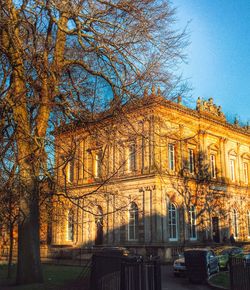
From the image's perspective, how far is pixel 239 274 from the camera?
42.8 feet

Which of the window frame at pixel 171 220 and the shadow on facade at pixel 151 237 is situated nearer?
the shadow on facade at pixel 151 237

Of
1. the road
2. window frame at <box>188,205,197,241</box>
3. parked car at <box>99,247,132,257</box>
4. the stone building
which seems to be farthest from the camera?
window frame at <box>188,205,197,241</box>

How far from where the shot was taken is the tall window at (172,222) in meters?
35.7

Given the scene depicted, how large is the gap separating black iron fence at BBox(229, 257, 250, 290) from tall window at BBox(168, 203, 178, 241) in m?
22.2

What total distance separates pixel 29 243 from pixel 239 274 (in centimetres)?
749

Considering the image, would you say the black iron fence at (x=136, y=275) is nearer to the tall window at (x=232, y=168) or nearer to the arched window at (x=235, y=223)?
the arched window at (x=235, y=223)

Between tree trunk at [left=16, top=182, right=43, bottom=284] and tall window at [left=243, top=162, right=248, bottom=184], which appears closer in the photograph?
tree trunk at [left=16, top=182, right=43, bottom=284]

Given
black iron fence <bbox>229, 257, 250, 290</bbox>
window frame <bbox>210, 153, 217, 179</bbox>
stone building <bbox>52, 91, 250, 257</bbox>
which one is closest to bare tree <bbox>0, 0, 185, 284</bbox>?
black iron fence <bbox>229, 257, 250, 290</bbox>

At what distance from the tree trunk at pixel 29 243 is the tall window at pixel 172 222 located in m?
22.4

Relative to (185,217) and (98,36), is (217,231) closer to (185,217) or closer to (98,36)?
(185,217)

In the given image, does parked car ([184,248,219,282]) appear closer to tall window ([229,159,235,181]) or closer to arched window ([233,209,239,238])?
arched window ([233,209,239,238])

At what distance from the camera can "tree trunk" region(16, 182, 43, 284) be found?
562 inches

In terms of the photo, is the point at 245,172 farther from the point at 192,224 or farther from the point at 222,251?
the point at 222,251

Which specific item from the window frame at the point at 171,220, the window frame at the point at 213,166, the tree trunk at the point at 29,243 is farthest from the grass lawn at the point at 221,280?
the window frame at the point at 213,166
